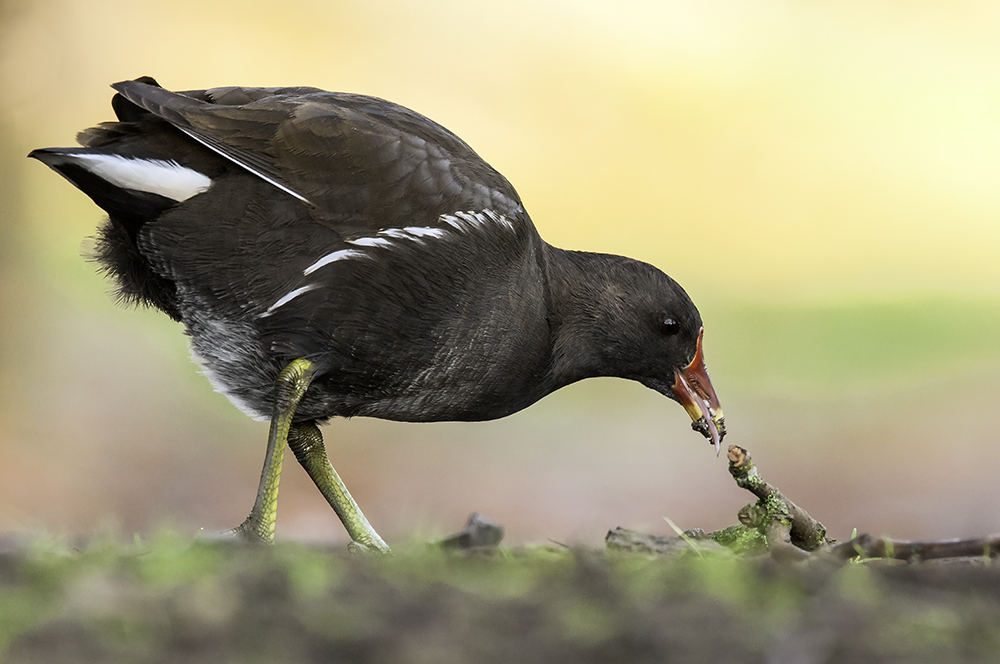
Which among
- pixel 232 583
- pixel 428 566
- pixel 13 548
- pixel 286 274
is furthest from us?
pixel 286 274

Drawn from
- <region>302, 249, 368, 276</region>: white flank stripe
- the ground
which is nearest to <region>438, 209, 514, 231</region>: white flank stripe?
<region>302, 249, 368, 276</region>: white flank stripe

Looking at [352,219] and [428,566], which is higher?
[352,219]

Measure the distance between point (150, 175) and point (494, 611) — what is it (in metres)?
2.83

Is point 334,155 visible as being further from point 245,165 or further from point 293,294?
point 293,294

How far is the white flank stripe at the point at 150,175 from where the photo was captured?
13.0 feet

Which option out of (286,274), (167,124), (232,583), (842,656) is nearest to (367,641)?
(232,583)

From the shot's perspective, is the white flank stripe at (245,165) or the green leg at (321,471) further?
the green leg at (321,471)

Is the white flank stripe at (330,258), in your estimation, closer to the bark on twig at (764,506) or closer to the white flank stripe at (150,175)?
the white flank stripe at (150,175)

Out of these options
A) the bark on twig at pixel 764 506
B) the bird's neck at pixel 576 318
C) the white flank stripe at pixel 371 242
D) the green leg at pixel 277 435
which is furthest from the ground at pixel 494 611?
the bird's neck at pixel 576 318

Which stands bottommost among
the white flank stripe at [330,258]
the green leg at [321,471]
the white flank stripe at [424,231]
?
the green leg at [321,471]

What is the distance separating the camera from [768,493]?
3.27 m

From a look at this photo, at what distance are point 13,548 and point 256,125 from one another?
206 cm

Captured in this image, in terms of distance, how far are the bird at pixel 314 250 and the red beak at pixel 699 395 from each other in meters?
0.82

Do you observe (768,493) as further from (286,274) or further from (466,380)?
(286,274)
